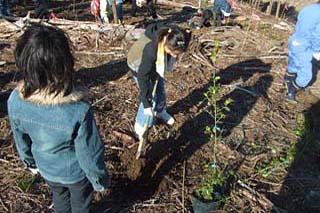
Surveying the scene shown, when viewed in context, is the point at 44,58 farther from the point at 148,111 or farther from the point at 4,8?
the point at 4,8

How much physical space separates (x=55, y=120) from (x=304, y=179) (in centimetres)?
286

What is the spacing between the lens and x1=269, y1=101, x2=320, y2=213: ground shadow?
3.84 m

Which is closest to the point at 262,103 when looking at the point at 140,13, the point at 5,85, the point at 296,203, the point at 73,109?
the point at 296,203

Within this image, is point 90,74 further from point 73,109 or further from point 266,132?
point 73,109

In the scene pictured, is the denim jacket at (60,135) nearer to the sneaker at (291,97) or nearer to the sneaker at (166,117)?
the sneaker at (166,117)

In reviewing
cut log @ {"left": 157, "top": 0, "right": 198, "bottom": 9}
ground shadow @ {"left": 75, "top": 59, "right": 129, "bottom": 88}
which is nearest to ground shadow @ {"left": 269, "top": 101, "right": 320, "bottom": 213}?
ground shadow @ {"left": 75, "top": 59, "right": 129, "bottom": 88}

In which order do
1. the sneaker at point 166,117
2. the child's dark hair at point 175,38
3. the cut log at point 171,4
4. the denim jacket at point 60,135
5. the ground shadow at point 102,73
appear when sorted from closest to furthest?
the denim jacket at point 60,135, the child's dark hair at point 175,38, the sneaker at point 166,117, the ground shadow at point 102,73, the cut log at point 171,4

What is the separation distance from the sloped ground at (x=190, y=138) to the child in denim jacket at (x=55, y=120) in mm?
1164

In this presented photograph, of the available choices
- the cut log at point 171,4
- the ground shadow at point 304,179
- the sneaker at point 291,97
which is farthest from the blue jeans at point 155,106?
the cut log at point 171,4

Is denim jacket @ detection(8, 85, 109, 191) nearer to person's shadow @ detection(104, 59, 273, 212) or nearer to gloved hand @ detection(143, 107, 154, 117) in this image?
person's shadow @ detection(104, 59, 273, 212)

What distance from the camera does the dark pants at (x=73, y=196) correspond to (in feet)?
8.47

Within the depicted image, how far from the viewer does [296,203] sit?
3852 millimetres

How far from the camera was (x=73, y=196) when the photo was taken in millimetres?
2643

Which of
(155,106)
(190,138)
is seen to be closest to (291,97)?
(190,138)
